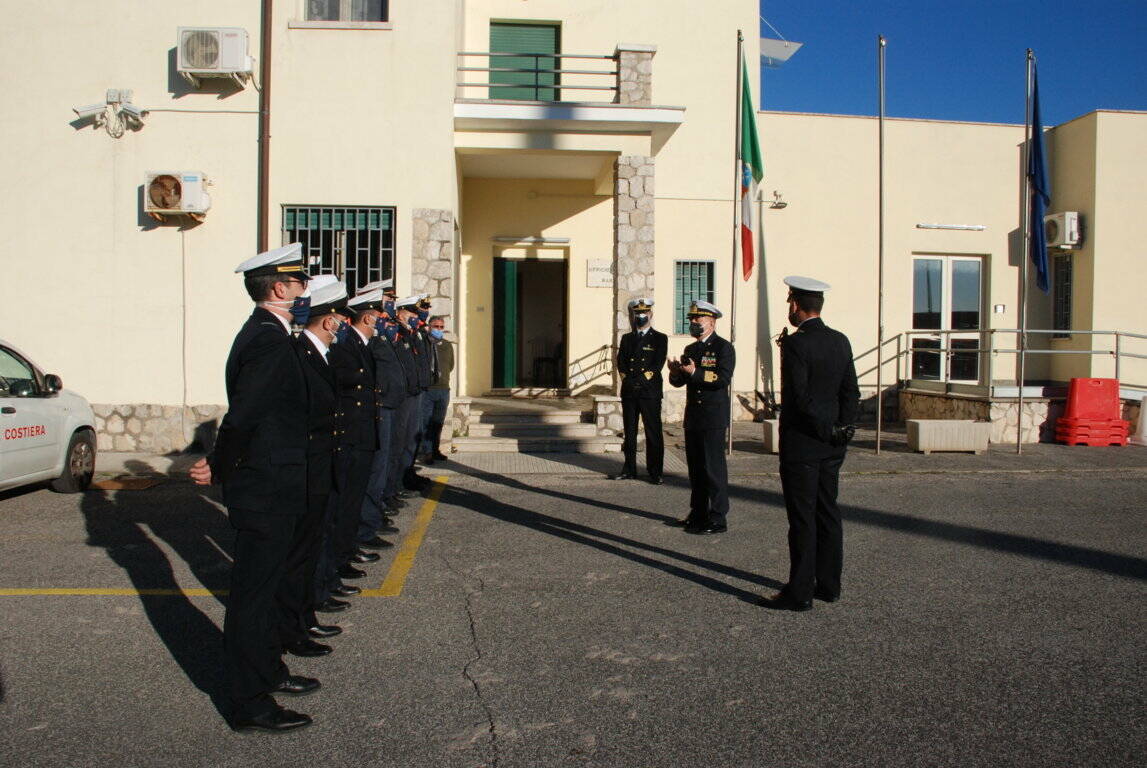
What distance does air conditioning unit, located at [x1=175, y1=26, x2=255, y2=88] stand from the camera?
11.2m

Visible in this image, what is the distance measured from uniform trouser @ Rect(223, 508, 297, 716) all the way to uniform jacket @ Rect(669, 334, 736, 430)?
14.2ft

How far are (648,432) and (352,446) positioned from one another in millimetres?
4835

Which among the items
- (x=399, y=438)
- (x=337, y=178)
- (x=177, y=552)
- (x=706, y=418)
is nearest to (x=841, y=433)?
(x=706, y=418)

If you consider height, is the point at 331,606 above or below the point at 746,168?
below

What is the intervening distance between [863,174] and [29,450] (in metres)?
13.5

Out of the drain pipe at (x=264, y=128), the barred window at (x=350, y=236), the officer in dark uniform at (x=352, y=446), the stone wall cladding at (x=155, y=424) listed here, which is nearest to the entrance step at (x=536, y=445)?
the barred window at (x=350, y=236)

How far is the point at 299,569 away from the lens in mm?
4258

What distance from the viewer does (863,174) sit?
1573cm

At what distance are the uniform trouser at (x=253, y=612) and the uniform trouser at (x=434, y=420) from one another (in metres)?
6.53

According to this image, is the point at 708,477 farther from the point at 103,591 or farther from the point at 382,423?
the point at 103,591

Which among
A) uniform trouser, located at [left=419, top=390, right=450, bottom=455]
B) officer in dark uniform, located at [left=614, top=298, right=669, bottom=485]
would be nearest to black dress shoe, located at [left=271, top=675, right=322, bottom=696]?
officer in dark uniform, located at [left=614, top=298, right=669, bottom=485]

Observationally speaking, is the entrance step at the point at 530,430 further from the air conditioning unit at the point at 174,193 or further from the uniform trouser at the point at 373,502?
the uniform trouser at the point at 373,502

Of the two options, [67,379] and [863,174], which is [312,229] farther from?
[863,174]

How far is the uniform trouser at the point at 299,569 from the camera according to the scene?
4.21 m
